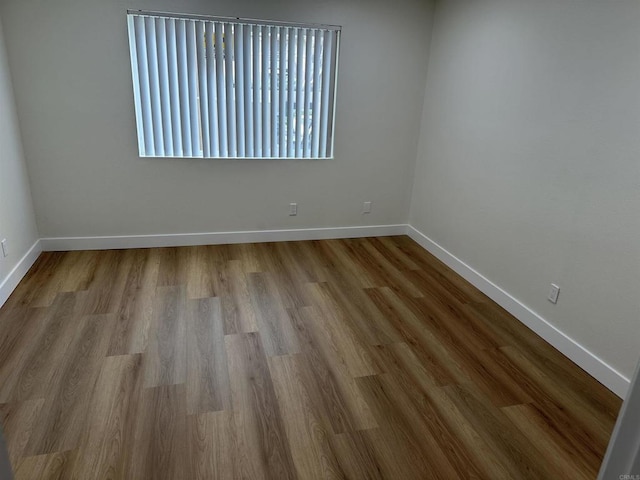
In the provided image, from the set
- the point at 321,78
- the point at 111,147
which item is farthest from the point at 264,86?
the point at 111,147

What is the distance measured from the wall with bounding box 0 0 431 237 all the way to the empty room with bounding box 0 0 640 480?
19 millimetres

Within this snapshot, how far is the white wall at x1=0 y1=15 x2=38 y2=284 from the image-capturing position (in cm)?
294

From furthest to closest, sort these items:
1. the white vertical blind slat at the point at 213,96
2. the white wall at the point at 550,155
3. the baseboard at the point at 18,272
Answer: the white vertical blind slat at the point at 213,96 → the baseboard at the point at 18,272 → the white wall at the point at 550,155

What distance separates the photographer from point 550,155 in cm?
260

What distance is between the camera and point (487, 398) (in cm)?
214

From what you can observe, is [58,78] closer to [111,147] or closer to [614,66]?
[111,147]

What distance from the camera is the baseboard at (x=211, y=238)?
3.72 m

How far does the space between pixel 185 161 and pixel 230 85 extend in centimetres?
79

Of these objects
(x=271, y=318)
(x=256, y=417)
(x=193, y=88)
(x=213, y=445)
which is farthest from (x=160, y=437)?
(x=193, y=88)

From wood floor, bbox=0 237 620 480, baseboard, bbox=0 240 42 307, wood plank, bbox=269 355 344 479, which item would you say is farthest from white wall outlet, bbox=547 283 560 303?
baseboard, bbox=0 240 42 307

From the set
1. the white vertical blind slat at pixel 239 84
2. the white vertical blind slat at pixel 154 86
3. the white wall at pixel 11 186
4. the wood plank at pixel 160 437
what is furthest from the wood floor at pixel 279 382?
the white vertical blind slat at pixel 239 84

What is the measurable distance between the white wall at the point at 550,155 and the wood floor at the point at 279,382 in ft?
1.19

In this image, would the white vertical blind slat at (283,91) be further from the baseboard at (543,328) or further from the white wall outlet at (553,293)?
the white wall outlet at (553,293)

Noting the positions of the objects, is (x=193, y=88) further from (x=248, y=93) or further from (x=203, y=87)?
(x=248, y=93)
